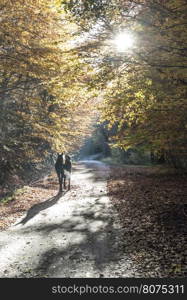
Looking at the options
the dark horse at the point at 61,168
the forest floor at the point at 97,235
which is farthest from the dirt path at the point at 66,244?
the dark horse at the point at 61,168

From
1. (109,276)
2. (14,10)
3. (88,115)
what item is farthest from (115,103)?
(88,115)

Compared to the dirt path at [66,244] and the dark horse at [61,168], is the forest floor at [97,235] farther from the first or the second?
the dark horse at [61,168]

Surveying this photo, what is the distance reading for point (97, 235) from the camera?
33.5 feet

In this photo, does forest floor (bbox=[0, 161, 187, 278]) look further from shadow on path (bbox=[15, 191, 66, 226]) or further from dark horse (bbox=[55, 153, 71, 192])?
dark horse (bbox=[55, 153, 71, 192])

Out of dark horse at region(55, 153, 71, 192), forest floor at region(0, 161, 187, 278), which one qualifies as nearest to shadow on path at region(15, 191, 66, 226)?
forest floor at region(0, 161, 187, 278)

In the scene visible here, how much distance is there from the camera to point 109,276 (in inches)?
281

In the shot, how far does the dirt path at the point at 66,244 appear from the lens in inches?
302

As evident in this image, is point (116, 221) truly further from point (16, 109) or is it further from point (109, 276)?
point (16, 109)

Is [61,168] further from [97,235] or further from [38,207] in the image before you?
[97,235]

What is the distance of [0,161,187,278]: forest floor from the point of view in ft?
25.2

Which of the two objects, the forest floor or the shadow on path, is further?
the shadow on path

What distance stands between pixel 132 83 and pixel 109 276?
6381 millimetres

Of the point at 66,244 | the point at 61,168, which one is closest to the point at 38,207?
the point at 61,168

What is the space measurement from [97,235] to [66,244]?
108 cm
